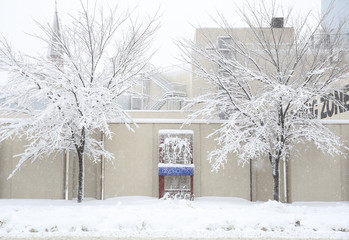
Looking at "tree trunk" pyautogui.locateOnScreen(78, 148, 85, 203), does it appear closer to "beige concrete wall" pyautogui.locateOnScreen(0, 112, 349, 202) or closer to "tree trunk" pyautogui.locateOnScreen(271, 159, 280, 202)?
"beige concrete wall" pyautogui.locateOnScreen(0, 112, 349, 202)

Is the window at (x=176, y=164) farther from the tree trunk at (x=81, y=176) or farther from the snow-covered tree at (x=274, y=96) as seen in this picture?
the tree trunk at (x=81, y=176)

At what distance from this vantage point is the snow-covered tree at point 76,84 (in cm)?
1012

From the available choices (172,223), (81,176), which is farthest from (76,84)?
(172,223)

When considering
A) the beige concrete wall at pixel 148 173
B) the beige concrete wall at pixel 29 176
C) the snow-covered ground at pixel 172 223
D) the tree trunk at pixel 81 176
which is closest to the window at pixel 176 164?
the beige concrete wall at pixel 148 173

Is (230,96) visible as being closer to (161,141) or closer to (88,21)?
(161,141)

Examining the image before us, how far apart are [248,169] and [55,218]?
645 cm

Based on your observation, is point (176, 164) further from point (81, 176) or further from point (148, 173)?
point (81, 176)

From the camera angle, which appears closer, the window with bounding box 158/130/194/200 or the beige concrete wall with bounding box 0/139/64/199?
the window with bounding box 158/130/194/200

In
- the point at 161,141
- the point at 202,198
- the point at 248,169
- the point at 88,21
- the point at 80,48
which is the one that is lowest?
the point at 202,198

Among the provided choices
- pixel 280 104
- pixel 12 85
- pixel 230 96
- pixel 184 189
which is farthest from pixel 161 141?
pixel 12 85

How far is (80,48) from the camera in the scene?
11.3 meters

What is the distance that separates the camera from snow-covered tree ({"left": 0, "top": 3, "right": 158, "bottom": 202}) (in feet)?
33.2

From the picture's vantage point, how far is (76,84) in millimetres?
10375

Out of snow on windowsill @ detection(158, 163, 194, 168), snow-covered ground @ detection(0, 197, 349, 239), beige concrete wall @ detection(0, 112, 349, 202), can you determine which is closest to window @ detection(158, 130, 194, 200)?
snow on windowsill @ detection(158, 163, 194, 168)
